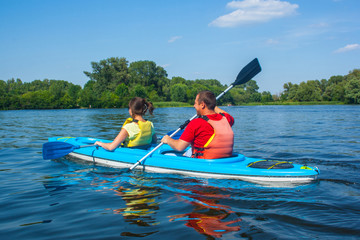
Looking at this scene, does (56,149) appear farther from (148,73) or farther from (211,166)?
(148,73)

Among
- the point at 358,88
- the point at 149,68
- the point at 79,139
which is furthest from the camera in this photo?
the point at 149,68

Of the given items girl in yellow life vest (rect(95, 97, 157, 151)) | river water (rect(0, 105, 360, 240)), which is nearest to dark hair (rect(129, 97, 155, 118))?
girl in yellow life vest (rect(95, 97, 157, 151))

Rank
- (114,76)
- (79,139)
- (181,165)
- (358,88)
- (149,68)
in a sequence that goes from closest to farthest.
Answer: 1. (181,165)
2. (79,139)
3. (358,88)
4. (114,76)
5. (149,68)

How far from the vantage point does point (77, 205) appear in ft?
11.9

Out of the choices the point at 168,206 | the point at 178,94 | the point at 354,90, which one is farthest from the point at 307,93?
the point at 168,206

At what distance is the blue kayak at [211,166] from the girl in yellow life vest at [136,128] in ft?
0.62

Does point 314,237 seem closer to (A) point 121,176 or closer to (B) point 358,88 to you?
(A) point 121,176

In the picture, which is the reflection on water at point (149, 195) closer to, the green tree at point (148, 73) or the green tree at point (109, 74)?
the green tree at point (109, 74)

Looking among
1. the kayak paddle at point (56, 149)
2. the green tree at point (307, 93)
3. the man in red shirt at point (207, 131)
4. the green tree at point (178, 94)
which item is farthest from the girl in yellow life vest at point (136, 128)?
the green tree at point (307, 93)

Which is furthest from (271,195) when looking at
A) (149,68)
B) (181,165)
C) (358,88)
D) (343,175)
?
(149,68)

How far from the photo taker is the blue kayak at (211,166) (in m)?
4.15

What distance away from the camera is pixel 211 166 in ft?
14.7

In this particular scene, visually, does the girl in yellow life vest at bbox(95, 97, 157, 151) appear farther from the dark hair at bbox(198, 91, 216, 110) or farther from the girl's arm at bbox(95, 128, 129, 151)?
the dark hair at bbox(198, 91, 216, 110)

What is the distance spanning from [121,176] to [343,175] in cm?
367
